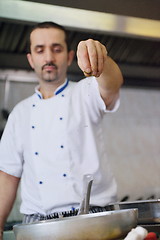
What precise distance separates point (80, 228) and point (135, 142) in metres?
1.97

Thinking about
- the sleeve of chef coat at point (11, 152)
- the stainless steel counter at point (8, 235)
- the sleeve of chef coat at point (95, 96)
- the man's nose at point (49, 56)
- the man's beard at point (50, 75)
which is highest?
the man's nose at point (49, 56)

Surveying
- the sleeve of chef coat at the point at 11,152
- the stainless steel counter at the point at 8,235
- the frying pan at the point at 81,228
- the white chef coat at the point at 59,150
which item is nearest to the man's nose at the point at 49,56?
the white chef coat at the point at 59,150

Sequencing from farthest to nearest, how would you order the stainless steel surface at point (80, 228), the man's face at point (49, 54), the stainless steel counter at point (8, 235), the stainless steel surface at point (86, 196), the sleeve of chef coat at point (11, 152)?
the man's face at point (49, 54) < the sleeve of chef coat at point (11, 152) < the stainless steel counter at point (8, 235) < the stainless steel surface at point (86, 196) < the stainless steel surface at point (80, 228)

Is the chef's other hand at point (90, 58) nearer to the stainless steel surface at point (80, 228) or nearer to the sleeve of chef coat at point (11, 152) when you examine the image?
the stainless steel surface at point (80, 228)

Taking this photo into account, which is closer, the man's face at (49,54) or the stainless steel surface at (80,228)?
the stainless steel surface at (80,228)

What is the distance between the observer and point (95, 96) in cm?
115

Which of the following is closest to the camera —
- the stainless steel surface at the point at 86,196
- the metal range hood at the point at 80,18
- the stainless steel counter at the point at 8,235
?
the stainless steel surface at the point at 86,196

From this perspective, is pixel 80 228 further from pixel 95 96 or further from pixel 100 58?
pixel 95 96

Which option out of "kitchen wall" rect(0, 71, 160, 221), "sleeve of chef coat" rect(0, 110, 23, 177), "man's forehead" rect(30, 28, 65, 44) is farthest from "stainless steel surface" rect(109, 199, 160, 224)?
"kitchen wall" rect(0, 71, 160, 221)

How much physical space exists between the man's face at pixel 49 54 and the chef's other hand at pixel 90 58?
629mm

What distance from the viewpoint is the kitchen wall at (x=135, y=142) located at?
→ 242 cm

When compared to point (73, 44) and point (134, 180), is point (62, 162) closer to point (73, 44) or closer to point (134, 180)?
point (73, 44)

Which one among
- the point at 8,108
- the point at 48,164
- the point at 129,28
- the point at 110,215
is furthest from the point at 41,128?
the point at 8,108

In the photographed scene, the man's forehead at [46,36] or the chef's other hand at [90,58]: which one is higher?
the man's forehead at [46,36]
